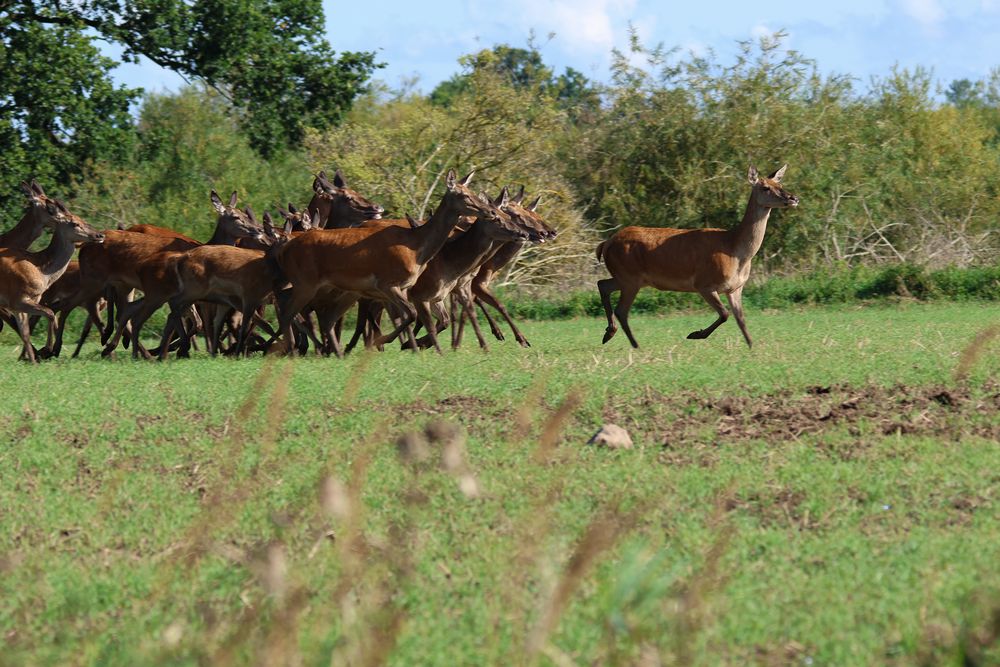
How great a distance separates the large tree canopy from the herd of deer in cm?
766

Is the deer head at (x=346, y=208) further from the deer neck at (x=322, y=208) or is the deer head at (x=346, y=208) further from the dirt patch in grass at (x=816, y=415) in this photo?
the dirt patch in grass at (x=816, y=415)

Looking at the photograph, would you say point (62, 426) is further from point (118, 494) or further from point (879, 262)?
point (879, 262)

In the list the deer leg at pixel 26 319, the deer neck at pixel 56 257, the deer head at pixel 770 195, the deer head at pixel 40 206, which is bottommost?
the deer leg at pixel 26 319

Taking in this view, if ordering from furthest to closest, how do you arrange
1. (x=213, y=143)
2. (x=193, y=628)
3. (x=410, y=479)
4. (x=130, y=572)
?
(x=213, y=143) → (x=410, y=479) → (x=130, y=572) → (x=193, y=628)

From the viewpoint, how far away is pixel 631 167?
27109mm

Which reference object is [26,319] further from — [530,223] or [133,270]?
→ [530,223]

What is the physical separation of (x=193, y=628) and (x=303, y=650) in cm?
54

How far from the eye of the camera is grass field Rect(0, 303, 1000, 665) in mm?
4027

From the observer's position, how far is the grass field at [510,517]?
13.2 feet

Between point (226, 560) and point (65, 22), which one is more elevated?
point (65, 22)

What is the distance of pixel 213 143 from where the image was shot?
28.1m

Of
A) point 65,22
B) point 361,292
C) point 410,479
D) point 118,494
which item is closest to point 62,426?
point 118,494

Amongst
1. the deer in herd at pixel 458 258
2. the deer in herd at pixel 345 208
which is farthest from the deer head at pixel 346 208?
the deer in herd at pixel 458 258

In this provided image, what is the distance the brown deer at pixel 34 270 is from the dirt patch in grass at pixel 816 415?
7296mm
